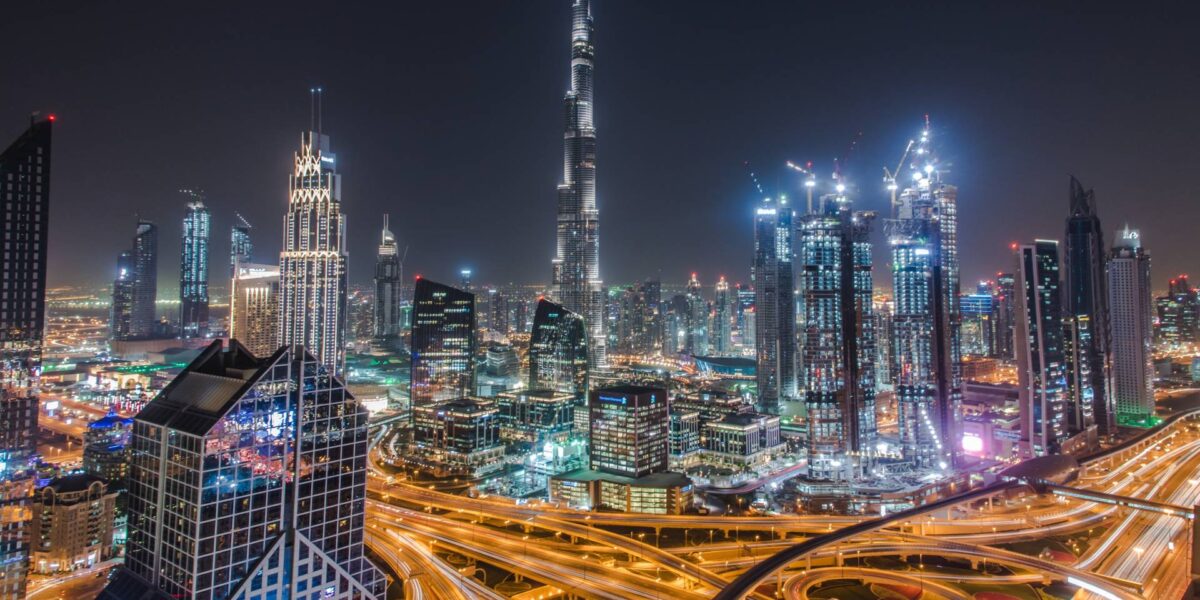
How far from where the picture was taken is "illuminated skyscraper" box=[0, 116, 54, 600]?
92.4 ft

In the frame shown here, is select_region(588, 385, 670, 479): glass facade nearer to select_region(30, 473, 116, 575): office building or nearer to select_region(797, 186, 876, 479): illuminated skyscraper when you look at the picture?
select_region(797, 186, 876, 479): illuminated skyscraper

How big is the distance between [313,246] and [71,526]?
129 ft

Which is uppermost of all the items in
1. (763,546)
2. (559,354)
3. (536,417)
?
(559,354)

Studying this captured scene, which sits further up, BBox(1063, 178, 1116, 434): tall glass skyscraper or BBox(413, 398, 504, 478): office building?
BBox(1063, 178, 1116, 434): tall glass skyscraper

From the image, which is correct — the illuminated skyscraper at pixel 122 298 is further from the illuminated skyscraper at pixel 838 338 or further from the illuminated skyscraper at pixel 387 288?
the illuminated skyscraper at pixel 838 338

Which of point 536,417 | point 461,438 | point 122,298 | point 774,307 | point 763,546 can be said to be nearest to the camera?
point 763,546

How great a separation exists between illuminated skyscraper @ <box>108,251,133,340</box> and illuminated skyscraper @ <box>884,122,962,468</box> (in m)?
111

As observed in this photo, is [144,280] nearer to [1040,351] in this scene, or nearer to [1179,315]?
[1040,351]

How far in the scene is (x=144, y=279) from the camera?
350 feet

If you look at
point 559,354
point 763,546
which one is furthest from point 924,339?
point 559,354

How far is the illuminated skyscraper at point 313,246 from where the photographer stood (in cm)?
6600

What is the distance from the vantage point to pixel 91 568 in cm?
3150

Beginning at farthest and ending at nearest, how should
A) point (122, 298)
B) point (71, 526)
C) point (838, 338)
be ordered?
point (122, 298)
point (838, 338)
point (71, 526)

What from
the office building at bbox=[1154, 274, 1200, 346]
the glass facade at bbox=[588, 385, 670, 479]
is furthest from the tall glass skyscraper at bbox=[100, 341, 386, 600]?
the office building at bbox=[1154, 274, 1200, 346]
